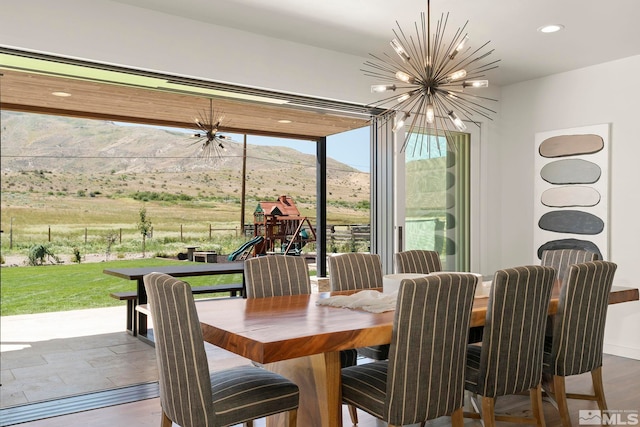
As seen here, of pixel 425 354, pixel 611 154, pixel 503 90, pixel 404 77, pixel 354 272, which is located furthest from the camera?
pixel 503 90

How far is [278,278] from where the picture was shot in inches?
131

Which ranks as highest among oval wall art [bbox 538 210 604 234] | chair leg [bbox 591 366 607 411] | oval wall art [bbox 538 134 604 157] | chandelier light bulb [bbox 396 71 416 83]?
chandelier light bulb [bbox 396 71 416 83]

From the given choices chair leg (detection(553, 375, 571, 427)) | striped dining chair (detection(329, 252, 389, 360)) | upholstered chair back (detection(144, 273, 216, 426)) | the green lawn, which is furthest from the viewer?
the green lawn

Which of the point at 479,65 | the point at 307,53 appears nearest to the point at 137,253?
the point at 307,53

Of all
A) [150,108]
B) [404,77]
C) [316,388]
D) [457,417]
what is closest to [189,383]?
[316,388]

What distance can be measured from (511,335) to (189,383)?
1468 millimetres

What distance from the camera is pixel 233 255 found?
27.5ft

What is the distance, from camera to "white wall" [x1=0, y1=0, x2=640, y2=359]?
3465 millimetres

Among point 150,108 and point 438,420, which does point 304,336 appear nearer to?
point 438,420

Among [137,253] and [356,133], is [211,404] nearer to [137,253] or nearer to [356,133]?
[356,133]

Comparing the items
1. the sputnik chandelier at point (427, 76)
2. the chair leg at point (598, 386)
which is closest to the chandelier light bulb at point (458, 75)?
the sputnik chandelier at point (427, 76)

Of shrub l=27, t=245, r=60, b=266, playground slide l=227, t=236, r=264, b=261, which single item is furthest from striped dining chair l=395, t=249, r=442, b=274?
shrub l=27, t=245, r=60, b=266

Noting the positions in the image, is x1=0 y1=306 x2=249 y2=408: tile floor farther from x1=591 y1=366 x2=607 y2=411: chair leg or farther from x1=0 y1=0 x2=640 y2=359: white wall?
x1=591 y1=366 x2=607 y2=411: chair leg

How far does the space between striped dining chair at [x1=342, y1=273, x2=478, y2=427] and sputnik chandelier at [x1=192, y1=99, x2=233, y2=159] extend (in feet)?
16.4
